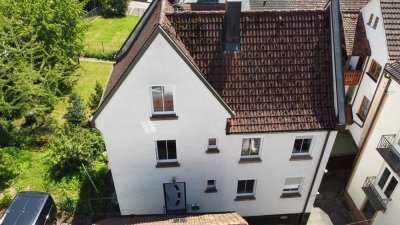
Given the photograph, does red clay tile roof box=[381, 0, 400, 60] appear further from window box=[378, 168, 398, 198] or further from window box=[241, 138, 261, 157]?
window box=[241, 138, 261, 157]

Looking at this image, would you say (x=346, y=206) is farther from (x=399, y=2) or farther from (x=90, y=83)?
(x=90, y=83)

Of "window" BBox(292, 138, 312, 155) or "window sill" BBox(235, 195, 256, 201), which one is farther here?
"window sill" BBox(235, 195, 256, 201)

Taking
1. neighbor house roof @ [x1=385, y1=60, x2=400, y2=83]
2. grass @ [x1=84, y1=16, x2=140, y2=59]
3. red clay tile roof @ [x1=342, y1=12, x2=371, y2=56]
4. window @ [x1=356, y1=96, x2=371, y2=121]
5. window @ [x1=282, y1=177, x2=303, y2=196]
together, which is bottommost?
window @ [x1=282, y1=177, x2=303, y2=196]

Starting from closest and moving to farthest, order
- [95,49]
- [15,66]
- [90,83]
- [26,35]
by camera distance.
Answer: [15,66] < [26,35] < [90,83] < [95,49]

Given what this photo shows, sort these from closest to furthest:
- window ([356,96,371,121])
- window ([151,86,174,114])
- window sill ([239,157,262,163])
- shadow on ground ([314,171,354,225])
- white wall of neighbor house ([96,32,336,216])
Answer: white wall of neighbor house ([96,32,336,216]) → window ([151,86,174,114]) → window sill ([239,157,262,163]) → shadow on ground ([314,171,354,225]) → window ([356,96,371,121])

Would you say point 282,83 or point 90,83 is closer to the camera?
point 282,83

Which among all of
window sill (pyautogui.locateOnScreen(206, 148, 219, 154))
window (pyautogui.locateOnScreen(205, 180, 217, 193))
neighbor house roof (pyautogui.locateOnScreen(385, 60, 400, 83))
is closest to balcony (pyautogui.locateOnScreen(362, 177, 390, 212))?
neighbor house roof (pyautogui.locateOnScreen(385, 60, 400, 83))

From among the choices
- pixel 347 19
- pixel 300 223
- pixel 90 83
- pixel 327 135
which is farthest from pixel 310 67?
pixel 90 83
